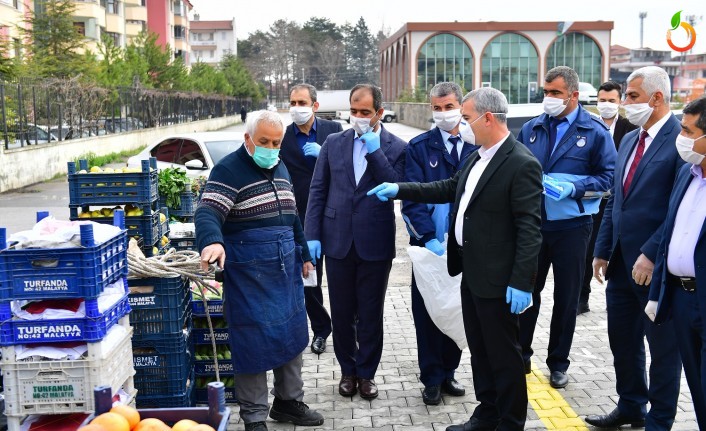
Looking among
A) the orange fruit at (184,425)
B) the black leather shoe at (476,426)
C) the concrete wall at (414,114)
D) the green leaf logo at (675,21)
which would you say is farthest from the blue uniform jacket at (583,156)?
the concrete wall at (414,114)

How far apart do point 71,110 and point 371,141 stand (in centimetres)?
2075

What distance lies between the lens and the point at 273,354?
15.5ft

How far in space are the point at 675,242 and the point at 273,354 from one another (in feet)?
7.91

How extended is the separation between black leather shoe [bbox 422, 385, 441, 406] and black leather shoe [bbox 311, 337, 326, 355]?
1375 millimetres

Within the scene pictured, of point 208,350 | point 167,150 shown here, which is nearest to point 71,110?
point 167,150

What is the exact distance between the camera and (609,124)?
8.34 metres

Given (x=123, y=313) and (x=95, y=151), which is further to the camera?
(x=95, y=151)

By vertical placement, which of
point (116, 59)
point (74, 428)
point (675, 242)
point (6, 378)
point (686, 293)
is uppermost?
point (116, 59)

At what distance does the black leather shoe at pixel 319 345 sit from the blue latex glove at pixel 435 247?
172 cm

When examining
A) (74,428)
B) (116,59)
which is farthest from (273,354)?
(116,59)

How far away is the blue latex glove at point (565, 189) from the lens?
5.25 metres

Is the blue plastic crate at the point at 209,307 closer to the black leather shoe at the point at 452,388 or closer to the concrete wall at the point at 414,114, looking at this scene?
the black leather shoe at the point at 452,388

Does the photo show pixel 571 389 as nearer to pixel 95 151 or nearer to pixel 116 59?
pixel 95 151

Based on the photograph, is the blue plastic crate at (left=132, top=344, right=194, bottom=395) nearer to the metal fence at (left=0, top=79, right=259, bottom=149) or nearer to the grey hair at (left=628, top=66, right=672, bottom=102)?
the grey hair at (left=628, top=66, right=672, bottom=102)
